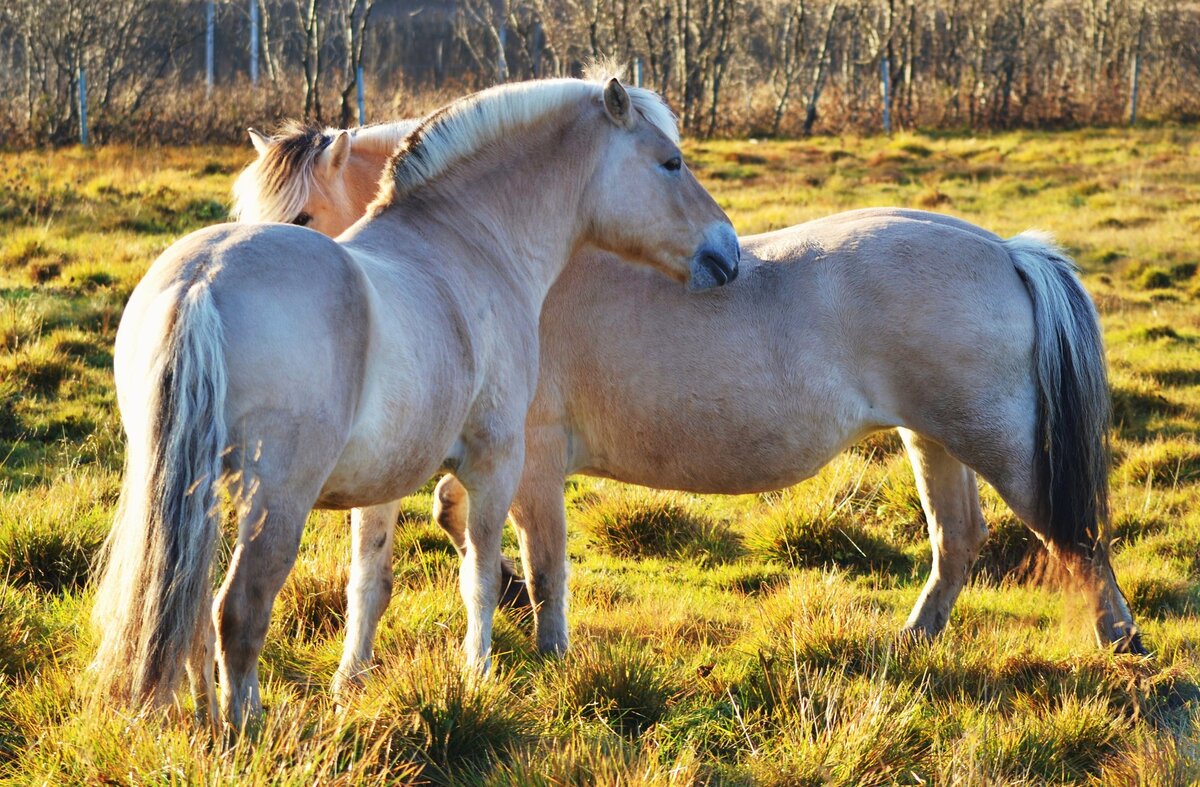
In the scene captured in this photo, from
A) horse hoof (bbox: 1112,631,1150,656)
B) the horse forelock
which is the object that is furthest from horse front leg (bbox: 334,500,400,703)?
horse hoof (bbox: 1112,631,1150,656)

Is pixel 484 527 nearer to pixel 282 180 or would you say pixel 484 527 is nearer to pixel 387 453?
pixel 387 453

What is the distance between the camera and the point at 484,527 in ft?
10.8

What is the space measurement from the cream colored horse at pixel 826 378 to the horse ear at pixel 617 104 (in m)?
0.64

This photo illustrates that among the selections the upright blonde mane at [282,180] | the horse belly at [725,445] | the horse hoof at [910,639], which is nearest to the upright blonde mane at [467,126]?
the upright blonde mane at [282,180]

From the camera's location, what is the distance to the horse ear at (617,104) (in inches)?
141

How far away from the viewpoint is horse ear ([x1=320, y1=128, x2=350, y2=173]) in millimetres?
4238

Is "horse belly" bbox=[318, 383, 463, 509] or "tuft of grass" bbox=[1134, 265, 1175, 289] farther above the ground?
"horse belly" bbox=[318, 383, 463, 509]

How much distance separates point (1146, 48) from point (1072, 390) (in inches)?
1039

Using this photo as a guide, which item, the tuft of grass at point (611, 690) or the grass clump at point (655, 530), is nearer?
the tuft of grass at point (611, 690)

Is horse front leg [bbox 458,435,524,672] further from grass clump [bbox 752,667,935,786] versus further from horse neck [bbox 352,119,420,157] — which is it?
horse neck [bbox 352,119,420,157]

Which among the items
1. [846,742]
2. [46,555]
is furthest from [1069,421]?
[46,555]

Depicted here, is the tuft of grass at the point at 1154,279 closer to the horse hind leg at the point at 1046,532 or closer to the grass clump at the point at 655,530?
the grass clump at the point at 655,530

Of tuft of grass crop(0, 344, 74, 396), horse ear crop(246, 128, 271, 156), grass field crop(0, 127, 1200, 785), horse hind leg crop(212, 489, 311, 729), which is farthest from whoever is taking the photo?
tuft of grass crop(0, 344, 74, 396)

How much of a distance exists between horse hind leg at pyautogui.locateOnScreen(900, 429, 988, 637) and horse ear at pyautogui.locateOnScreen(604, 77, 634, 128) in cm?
169
